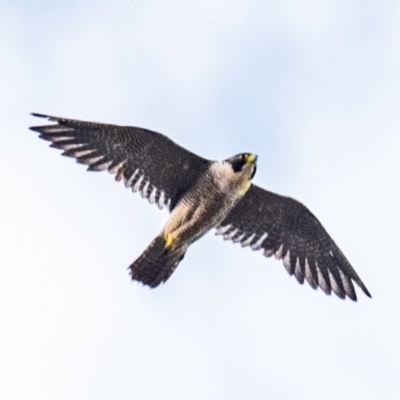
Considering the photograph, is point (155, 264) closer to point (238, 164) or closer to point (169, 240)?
point (169, 240)

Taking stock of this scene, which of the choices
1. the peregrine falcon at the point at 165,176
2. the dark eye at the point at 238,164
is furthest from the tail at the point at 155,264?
the dark eye at the point at 238,164

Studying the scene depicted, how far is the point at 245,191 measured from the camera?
47.2 feet

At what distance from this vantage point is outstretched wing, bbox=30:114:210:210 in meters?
14.0

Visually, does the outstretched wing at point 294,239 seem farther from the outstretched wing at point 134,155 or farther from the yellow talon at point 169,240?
the yellow talon at point 169,240

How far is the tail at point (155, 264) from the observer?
14.1m

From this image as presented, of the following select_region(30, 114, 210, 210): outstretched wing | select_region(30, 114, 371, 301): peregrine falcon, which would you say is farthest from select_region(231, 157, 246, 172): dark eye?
select_region(30, 114, 210, 210): outstretched wing

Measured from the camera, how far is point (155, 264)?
14.2 meters

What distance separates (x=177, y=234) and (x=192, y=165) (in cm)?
→ 92

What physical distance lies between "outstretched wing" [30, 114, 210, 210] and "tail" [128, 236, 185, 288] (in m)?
0.62

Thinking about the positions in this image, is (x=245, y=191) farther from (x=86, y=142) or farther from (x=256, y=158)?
(x=86, y=142)

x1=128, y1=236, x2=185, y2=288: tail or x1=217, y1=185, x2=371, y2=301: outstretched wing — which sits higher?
x1=217, y1=185, x2=371, y2=301: outstretched wing

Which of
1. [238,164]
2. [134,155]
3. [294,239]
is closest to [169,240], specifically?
[134,155]

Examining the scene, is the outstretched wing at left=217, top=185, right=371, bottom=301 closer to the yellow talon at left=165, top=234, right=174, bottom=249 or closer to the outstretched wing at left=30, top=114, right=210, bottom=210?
the outstretched wing at left=30, top=114, right=210, bottom=210

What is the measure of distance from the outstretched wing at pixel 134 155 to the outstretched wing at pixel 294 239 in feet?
3.38
